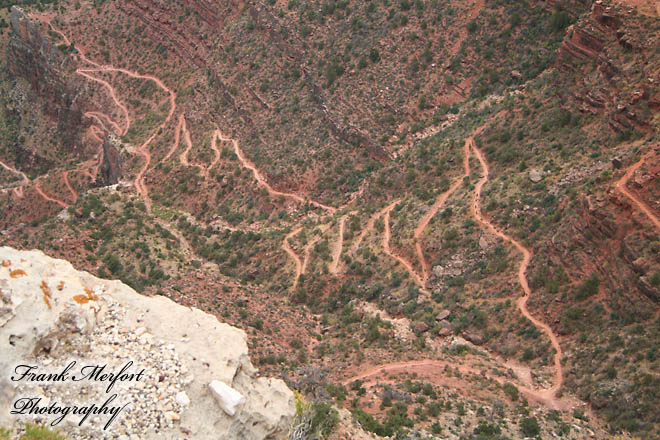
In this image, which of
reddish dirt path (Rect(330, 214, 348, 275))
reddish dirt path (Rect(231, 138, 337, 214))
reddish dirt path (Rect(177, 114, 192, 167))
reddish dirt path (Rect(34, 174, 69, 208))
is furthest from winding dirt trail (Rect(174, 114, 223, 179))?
reddish dirt path (Rect(330, 214, 348, 275))

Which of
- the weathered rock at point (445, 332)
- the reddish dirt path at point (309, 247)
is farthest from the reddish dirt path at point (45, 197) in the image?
the weathered rock at point (445, 332)

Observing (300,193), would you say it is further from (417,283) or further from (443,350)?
(443,350)

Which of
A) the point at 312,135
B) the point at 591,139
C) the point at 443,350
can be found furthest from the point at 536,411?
the point at 312,135

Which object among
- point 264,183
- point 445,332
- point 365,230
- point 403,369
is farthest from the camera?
point 264,183

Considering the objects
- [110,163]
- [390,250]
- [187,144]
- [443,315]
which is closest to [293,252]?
[390,250]

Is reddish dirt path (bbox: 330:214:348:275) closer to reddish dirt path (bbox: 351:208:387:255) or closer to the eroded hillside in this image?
the eroded hillside

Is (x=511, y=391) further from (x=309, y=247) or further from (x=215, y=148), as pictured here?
(x=215, y=148)

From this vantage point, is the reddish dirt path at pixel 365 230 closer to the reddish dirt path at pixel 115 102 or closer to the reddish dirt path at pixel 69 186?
the reddish dirt path at pixel 115 102
